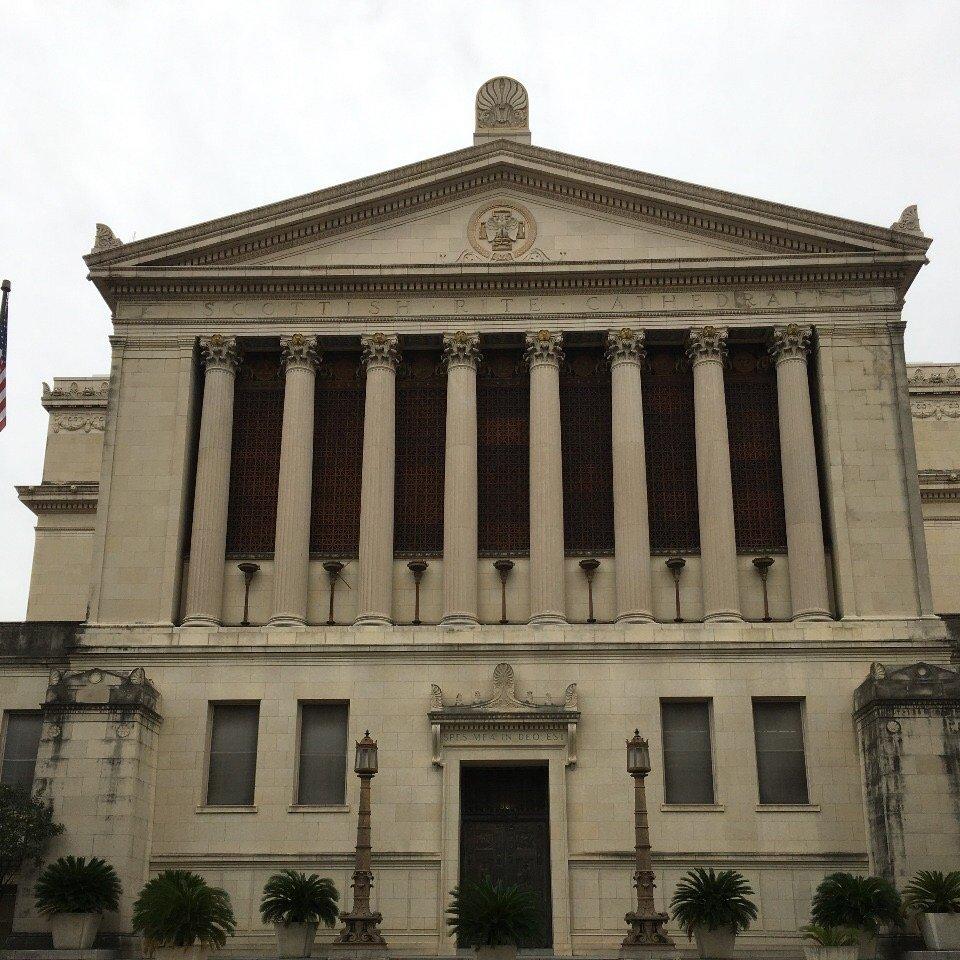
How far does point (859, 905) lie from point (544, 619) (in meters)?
11.1

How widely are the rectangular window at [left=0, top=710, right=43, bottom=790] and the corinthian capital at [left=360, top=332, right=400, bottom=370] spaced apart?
14.0 metres

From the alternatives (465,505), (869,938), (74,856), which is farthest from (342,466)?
(869,938)

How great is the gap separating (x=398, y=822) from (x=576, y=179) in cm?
2000

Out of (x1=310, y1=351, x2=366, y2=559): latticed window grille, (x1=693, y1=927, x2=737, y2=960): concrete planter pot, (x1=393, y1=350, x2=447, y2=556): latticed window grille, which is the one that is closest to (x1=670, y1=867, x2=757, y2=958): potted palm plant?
(x1=693, y1=927, x2=737, y2=960): concrete planter pot

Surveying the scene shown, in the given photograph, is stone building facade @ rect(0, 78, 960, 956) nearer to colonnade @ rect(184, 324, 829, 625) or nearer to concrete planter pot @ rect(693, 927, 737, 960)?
colonnade @ rect(184, 324, 829, 625)

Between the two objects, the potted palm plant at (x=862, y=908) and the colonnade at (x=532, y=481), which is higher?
the colonnade at (x=532, y=481)

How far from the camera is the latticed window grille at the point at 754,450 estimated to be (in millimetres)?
38812

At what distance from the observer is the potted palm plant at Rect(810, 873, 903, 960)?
3130cm

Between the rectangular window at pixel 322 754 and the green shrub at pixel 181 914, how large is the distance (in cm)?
532

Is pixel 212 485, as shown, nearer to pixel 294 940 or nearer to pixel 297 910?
pixel 297 910

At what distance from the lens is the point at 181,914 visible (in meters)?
30.1

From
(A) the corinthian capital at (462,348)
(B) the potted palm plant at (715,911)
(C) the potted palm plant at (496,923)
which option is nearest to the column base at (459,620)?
(A) the corinthian capital at (462,348)

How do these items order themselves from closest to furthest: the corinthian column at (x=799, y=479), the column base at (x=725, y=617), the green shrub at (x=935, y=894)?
the green shrub at (x=935, y=894) → the column base at (x=725, y=617) → the corinthian column at (x=799, y=479)

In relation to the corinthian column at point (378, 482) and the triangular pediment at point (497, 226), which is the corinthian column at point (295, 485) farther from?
the triangular pediment at point (497, 226)
